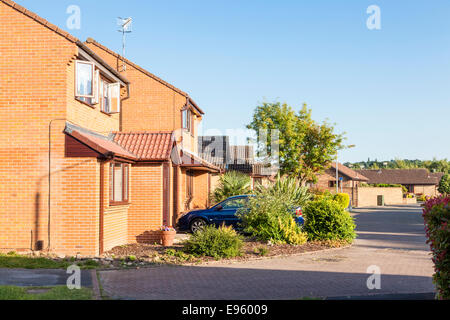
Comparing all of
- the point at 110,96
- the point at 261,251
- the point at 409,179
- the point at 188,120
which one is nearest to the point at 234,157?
the point at 188,120

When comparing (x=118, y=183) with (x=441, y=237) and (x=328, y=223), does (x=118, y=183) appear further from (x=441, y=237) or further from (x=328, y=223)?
(x=441, y=237)

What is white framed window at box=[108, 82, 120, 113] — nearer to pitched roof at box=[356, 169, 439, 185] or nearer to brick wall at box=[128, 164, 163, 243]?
brick wall at box=[128, 164, 163, 243]

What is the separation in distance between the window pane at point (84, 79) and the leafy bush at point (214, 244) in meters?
5.37

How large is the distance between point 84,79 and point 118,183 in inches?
139

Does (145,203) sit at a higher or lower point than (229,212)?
higher

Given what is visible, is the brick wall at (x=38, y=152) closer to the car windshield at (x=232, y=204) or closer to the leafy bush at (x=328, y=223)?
the car windshield at (x=232, y=204)

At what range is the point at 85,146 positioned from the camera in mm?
12891

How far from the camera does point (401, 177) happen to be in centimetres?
9150

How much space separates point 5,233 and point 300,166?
26.8 meters

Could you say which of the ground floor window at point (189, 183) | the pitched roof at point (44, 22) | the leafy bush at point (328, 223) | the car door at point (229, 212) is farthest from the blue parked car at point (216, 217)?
the pitched roof at point (44, 22)

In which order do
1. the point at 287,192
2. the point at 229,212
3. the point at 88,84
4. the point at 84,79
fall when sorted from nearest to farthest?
the point at 84,79, the point at 88,84, the point at 287,192, the point at 229,212

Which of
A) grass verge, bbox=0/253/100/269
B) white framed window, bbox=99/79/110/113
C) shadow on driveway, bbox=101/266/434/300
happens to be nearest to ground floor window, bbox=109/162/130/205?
white framed window, bbox=99/79/110/113

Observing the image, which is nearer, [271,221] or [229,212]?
[271,221]
